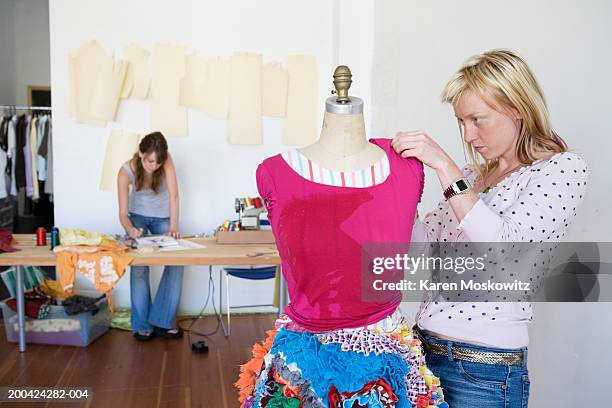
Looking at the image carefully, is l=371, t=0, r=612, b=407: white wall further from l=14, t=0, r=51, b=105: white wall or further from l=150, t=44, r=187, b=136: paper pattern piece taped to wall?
l=14, t=0, r=51, b=105: white wall

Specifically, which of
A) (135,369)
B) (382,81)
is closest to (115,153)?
(135,369)

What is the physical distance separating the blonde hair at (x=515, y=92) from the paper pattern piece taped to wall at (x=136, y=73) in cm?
369

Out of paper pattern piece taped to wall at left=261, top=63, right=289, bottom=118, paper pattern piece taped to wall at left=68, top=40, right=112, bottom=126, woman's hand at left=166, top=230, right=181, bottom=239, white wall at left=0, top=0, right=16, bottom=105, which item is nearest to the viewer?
woman's hand at left=166, top=230, right=181, bottom=239

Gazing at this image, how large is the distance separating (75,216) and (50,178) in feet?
4.22

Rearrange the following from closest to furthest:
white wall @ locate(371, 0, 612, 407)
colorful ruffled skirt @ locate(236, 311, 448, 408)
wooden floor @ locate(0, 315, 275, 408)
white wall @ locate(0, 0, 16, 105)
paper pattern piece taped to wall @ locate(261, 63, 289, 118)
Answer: colorful ruffled skirt @ locate(236, 311, 448, 408), white wall @ locate(371, 0, 612, 407), wooden floor @ locate(0, 315, 275, 408), paper pattern piece taped to wall @ locate(261, 63, 289, 118), white wall @ locate(0, 0, 16, 105)

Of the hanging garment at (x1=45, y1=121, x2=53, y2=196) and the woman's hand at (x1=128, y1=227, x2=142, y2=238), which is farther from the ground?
the hanging garment at (x1=45, y1=121, x2=53, y2=196)

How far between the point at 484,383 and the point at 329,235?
1.83 feet

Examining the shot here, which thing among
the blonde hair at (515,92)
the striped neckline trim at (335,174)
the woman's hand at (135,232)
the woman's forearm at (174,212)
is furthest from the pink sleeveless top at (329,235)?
the woman's forearm at (174,212)

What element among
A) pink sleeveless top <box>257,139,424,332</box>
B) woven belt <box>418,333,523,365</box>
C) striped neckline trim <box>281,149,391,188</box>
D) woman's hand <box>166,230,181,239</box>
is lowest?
woman's hand <box>166,230,181,239</box>

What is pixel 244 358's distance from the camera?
403cm

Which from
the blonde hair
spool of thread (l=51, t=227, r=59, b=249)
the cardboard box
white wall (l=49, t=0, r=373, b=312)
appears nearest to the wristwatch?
the blonde hair

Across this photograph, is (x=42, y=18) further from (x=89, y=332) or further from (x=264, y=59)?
(x=89, y=332)

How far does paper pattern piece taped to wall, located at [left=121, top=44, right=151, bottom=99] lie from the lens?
15.3ft

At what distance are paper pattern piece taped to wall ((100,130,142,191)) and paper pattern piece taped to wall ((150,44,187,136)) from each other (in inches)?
8.5
